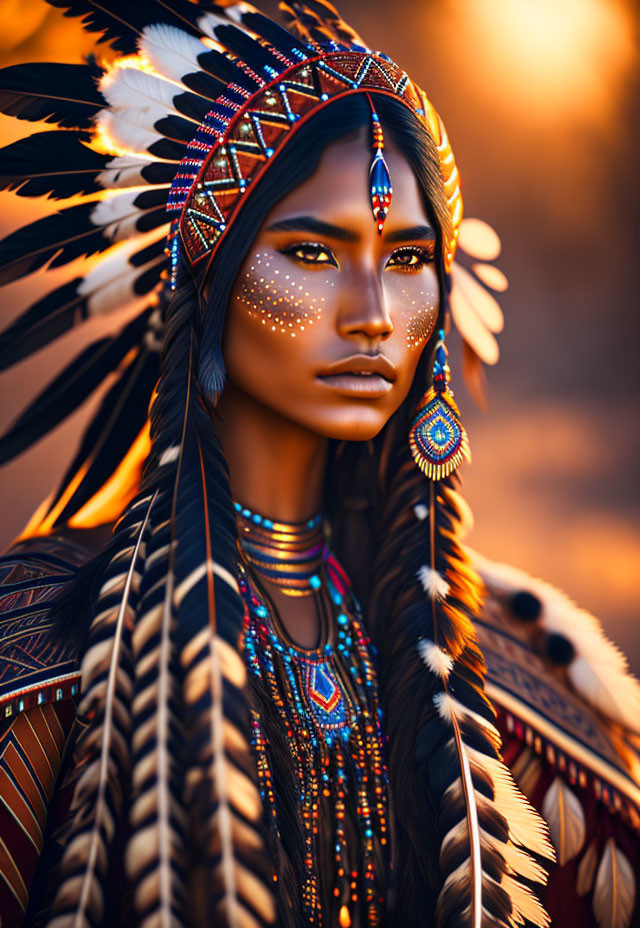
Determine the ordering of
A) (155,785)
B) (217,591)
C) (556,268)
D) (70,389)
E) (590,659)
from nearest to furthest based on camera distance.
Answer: (155,785), (217,591), (70,389), (590,659), (556,268)

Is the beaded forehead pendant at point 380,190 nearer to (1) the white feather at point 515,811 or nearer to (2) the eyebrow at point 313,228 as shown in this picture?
(2) the eyebrow at point 313,228

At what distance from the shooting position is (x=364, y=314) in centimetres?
126

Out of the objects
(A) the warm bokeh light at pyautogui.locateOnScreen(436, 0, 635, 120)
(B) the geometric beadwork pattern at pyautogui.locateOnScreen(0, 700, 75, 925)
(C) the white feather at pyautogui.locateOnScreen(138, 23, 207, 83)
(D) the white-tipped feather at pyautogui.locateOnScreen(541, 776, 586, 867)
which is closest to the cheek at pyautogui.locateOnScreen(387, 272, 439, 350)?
(C) the white feather at pyautogui.locateOnScreen(138, 23, 207, 83)

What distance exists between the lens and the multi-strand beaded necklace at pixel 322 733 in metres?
1.25

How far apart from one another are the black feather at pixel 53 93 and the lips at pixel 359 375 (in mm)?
584

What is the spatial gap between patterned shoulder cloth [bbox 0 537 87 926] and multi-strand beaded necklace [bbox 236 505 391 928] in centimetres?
28

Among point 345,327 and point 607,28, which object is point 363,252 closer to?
point 345,327

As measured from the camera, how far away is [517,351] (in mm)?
2430

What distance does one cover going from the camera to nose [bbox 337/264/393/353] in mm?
1260

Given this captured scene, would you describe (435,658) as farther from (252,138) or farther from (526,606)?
(252,138)

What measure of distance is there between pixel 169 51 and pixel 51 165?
27 cm

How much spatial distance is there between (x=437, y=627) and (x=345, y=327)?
55 cm

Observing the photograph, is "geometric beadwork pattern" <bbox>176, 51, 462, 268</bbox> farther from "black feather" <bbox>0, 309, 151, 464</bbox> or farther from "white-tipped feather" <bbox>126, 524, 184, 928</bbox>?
"white-tipped feather" <bbox>126, 524, 184, 928</bbox>

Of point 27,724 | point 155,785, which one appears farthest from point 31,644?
point 155,785
